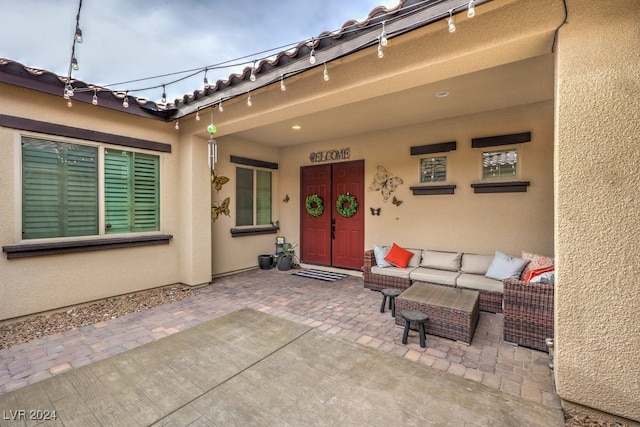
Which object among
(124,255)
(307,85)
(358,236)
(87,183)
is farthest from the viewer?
(358,236)

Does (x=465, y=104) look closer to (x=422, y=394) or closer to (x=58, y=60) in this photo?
(x=422, y=394)

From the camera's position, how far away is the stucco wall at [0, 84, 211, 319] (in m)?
3.33

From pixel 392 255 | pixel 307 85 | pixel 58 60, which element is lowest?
pixel 392 255

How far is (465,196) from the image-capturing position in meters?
4.62

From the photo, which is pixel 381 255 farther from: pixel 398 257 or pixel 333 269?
pixel 333 269

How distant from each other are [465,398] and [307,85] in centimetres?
330

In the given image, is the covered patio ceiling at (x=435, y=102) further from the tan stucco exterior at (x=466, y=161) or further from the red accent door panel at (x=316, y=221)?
the red accent door panel at (x=316, y=221)

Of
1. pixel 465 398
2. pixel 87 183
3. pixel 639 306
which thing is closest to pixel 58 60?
pixel 87 183

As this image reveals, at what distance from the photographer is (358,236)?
19.1 feet

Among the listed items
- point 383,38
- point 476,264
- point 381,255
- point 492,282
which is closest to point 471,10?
point 383,38

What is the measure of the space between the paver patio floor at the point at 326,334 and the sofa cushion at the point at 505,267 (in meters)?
0.57

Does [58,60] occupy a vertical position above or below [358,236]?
above

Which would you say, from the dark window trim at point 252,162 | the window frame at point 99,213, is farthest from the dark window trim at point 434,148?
the window frame at point 99,213

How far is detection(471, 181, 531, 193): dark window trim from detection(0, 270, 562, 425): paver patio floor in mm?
1920
